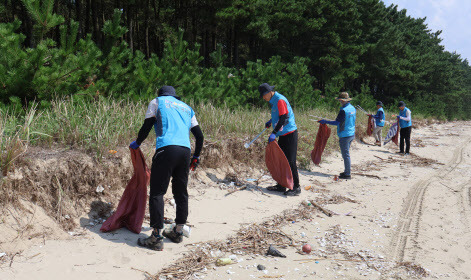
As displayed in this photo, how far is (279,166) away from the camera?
6148mm

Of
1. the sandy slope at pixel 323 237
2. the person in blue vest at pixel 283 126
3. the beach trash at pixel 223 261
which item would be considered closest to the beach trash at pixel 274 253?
the sandy slope at pixel 323 237

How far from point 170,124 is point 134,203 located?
3.75ft

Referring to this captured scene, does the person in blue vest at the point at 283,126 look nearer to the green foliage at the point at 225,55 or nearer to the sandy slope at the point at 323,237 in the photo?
the sandy slope at the point at 323,237

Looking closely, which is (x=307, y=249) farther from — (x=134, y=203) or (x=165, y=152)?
(x=134, y=203)

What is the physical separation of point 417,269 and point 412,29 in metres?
43.2

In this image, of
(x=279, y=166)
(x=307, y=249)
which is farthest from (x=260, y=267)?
(x=279, y=166)

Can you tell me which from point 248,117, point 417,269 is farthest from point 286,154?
point 248,117

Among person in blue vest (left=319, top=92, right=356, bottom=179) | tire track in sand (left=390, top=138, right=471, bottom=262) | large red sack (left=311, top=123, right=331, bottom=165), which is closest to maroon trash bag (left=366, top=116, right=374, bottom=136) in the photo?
tire track in sand (left=390, top=138, right=471, bottom=262)

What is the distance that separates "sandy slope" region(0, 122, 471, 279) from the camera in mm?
3432

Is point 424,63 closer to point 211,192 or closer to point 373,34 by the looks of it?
point 373,34

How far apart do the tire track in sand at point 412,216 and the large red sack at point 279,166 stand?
1.83m

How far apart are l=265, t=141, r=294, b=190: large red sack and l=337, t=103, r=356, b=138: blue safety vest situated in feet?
7.35

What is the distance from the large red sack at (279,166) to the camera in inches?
239

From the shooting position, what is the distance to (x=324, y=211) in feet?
18.3
